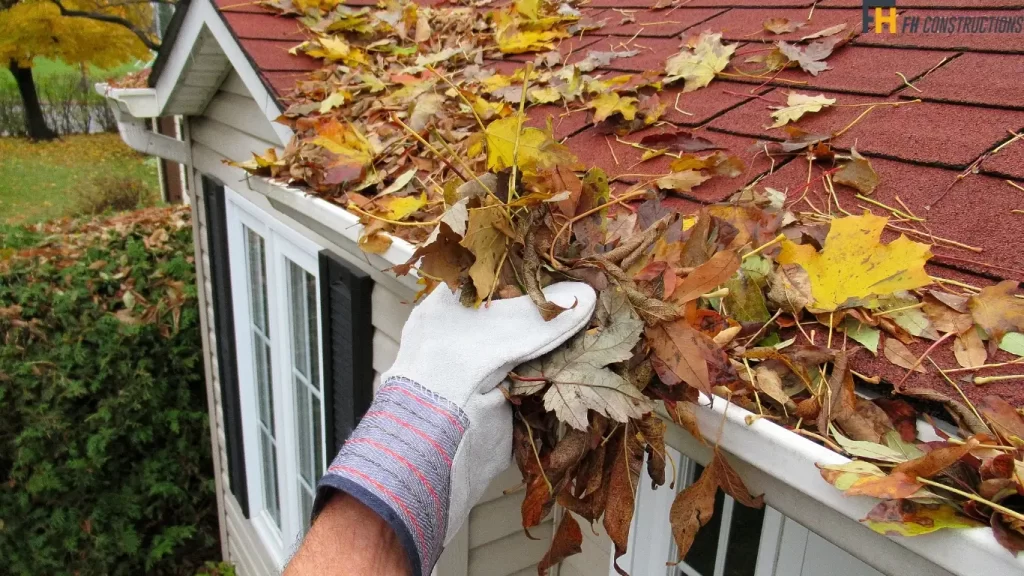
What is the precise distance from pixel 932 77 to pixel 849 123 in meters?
0.27

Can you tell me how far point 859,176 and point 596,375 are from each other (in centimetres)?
79

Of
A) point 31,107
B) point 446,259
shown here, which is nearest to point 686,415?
point 446,259

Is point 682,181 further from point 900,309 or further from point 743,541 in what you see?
point 743,541

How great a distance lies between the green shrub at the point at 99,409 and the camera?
18.4ft

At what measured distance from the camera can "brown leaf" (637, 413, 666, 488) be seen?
1092mm

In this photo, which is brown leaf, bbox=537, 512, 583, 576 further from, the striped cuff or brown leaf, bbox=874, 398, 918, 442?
brown leaf, bbox=874, 398, 918, 442

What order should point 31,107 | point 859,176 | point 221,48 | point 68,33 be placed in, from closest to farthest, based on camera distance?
point 859,176, point 221,48, point 68,33, point 31,107

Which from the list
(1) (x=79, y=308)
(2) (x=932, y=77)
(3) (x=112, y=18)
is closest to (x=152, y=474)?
(1) (x=79, y=308)

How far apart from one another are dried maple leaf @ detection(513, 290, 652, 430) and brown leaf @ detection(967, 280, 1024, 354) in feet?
1.67

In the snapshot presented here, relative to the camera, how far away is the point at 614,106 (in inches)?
78.7

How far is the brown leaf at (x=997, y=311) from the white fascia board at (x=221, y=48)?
2.42 m

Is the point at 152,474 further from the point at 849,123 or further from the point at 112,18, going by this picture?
the point at 112,18

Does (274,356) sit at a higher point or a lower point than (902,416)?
lower

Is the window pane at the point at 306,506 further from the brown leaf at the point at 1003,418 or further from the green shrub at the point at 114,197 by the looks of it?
the green shrub at the point at 114,197
